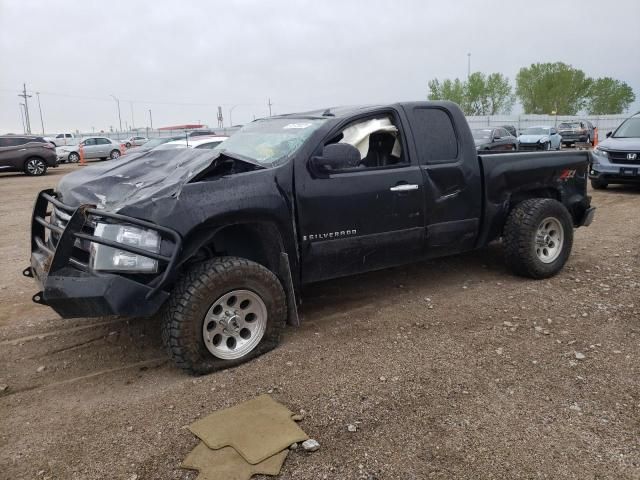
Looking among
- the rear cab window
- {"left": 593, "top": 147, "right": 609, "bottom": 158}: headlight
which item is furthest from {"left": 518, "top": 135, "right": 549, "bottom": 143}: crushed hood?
the rear cab window

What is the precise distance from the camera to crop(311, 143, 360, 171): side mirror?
395 cm

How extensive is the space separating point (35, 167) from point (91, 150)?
32.2ft

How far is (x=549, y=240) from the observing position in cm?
546

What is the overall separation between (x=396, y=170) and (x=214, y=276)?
1.86m

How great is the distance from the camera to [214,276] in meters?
3.47

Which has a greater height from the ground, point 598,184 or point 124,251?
point 124,251

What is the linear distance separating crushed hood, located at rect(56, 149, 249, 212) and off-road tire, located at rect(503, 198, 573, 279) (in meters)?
3.02

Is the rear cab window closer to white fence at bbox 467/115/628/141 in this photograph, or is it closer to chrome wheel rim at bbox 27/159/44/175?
chrome wheel rim at bbox 27/159/44/175

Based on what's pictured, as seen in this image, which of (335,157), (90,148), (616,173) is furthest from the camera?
(90,148)

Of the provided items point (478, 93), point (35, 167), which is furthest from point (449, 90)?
point (35, 167)

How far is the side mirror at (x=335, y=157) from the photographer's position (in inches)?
156

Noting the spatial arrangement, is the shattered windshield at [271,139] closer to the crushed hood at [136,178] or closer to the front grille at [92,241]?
the crushed hood at [136,178]

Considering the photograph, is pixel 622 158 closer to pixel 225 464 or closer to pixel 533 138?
pixel 225 464

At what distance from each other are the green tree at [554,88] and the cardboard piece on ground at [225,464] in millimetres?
87634
